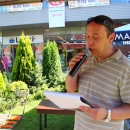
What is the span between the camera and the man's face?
4.02 feet

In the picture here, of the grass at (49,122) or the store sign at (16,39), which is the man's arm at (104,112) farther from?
the store sign at (16,39)

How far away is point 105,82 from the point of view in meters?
1.25

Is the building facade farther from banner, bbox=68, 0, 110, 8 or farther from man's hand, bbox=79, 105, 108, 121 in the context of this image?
man's hand, bbox=79, 105, 108, 121

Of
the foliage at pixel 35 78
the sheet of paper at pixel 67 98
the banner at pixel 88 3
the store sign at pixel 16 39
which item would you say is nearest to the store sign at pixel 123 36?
the foliage at pixel 35 78

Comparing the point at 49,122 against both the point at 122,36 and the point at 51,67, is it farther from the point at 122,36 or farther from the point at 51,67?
the point at 51,67

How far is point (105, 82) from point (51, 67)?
675cm

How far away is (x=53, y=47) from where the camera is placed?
8266 millimetres

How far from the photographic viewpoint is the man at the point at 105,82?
1.17 metres

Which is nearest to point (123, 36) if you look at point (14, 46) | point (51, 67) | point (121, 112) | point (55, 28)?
point (121, 112)

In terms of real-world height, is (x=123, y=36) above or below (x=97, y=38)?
above

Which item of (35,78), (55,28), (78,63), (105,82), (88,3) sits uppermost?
(88,3)

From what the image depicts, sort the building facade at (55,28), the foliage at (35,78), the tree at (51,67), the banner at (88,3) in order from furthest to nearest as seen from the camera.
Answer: the building facade at (55,28)
the banner at (88,3)
the tree at (51,67)
the foliage at (35,78)

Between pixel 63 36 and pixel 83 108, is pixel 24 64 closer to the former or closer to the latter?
pixel 83 108

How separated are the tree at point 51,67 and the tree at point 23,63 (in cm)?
57
